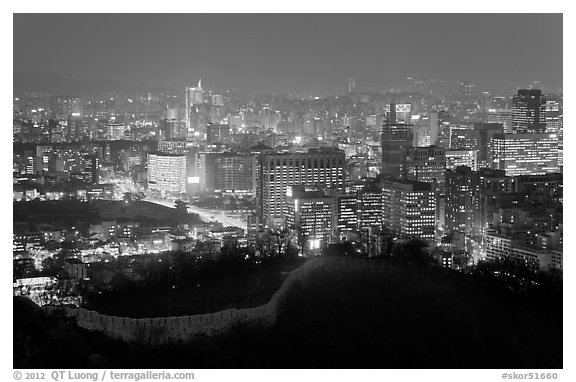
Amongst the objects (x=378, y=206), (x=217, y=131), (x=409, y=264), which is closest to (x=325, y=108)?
(x=378, y=206)

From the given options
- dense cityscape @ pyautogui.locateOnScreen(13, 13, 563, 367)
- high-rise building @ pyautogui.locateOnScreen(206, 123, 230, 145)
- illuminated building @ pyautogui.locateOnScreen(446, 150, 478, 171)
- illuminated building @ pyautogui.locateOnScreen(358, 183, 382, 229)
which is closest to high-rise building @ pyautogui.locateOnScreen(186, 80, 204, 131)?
dense cityscape @ pyautogui.locateOnScreen(13, 13, 563, 367)

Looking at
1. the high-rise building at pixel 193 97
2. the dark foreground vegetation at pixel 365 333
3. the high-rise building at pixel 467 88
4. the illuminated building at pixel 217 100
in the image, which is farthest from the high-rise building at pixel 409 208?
the dark foreground vegetation at pixel 365 333

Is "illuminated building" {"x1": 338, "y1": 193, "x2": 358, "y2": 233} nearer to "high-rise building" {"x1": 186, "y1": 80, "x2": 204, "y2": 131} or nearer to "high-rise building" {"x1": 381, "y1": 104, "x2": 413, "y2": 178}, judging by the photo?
"high-rise building" {"x1": 186, "y1": 80, "x2": 204, "y2": 131}

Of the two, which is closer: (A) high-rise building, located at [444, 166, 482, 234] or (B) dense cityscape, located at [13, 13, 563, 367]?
(B) dense cityscape, located at [13, 13, 563, 367]

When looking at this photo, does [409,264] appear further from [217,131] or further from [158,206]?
[217,131]

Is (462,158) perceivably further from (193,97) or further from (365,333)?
(365,333)

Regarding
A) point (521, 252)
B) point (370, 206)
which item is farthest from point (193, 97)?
point (521, 252)
